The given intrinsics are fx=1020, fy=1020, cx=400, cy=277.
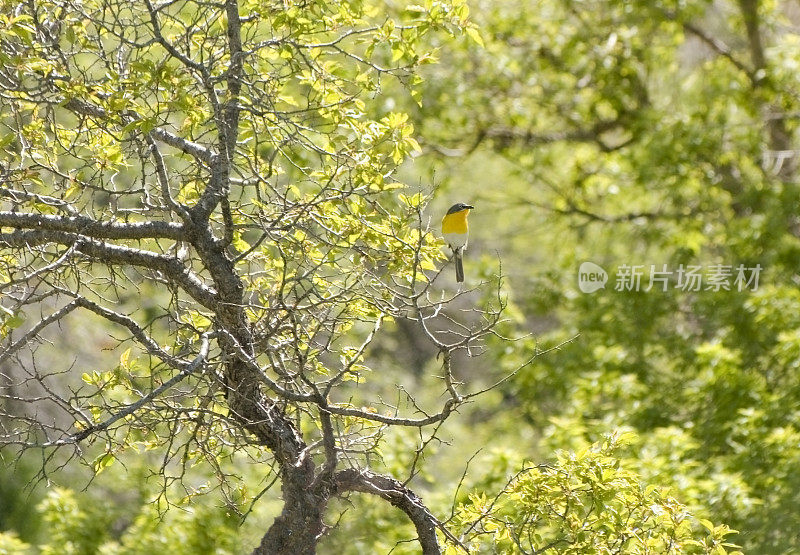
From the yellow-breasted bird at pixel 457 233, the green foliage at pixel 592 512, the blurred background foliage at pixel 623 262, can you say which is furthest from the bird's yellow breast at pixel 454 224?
the blurred background foliage at pixel 623 262

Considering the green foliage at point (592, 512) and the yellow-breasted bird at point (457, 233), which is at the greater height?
the yellow-breasted bird at point (457, 233)

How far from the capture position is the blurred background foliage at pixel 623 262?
20.9 feet

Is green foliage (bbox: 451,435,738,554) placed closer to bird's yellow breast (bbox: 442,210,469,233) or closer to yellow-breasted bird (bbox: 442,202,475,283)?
yellow-breasted bird (bbox: 442,202,475,283)

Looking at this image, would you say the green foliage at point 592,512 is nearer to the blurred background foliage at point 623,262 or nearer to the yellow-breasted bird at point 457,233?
the yellow-breasted bird at point 457,233

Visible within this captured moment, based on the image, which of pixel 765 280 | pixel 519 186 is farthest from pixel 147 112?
pixel 519 186

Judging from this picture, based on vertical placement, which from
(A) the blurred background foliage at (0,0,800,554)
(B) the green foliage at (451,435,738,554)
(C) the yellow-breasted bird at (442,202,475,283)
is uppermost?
(A) the blurred background foliage at (0,0,800,554)

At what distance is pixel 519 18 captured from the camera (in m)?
9.41

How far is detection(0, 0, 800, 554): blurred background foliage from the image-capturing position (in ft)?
20.9

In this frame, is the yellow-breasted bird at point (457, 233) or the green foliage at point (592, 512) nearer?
the green foliage at point (592, 512)

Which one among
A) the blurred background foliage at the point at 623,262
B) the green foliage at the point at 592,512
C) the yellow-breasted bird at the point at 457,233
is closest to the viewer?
the green foliage at the point at 592,512

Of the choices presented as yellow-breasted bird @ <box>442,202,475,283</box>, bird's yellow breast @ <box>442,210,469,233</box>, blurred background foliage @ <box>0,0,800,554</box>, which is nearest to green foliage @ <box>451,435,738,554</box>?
yellow-breasted bird @ <box>442,202,475,283</box>

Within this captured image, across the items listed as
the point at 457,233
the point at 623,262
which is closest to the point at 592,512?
the point at 457,233

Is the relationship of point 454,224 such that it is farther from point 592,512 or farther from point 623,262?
point 623,262

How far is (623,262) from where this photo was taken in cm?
888
